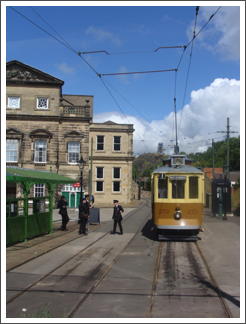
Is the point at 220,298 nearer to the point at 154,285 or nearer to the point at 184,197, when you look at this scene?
the point at 154,285

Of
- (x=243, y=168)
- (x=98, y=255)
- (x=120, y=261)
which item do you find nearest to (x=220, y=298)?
(x=243, y=168)

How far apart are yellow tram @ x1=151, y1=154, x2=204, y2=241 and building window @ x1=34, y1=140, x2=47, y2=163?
80.3 feet

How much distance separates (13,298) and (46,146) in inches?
1224

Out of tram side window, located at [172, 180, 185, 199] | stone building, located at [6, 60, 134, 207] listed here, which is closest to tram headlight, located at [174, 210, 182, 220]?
tram side window, located at [172, 180, 185, 199]

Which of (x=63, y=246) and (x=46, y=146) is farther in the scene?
(x=46, y=146)

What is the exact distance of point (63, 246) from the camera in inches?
494

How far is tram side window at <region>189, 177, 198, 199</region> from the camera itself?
13516 mm

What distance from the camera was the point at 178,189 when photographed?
13586 millimetres

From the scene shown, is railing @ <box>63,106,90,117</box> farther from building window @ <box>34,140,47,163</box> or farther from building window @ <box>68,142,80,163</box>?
building window @ <box>34,140,47,163</box>

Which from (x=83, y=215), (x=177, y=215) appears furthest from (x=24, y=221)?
(x=177, y=215)

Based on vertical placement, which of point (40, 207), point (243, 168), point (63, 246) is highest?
point (243, 168)

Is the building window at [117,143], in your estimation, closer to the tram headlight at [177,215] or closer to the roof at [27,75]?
the roof at [27,75]

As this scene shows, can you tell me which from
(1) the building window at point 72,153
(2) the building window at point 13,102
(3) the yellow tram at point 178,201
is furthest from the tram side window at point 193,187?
(2) the building window at point 13,102

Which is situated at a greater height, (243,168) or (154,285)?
(243,168)
